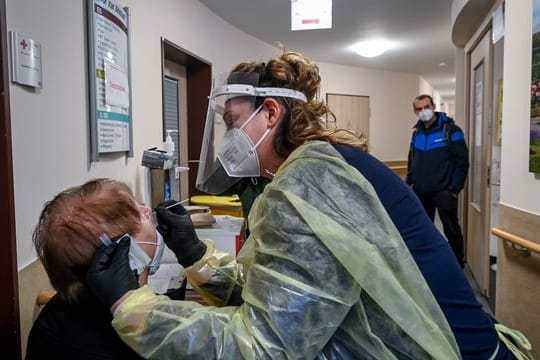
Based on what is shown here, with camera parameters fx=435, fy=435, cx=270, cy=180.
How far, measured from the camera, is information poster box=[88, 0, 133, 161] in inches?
67.9

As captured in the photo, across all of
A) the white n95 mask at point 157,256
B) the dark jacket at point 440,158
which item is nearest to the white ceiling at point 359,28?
the dark jacket at point 440,158

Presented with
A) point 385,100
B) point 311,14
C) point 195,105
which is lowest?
point 195,105

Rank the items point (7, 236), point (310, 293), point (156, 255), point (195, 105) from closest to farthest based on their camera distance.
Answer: point (310, 293)
point (156, 255)
point (7, 236)
point (195, 105)

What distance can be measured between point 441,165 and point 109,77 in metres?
2.80

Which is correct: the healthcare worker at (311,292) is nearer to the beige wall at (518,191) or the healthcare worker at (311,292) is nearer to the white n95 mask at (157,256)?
the white n95 mask at (157,256)

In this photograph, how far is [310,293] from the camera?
72cm

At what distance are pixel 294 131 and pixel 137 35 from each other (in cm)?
151

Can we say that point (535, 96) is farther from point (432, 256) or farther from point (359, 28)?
point (359, 28)

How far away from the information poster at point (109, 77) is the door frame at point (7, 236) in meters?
0.54

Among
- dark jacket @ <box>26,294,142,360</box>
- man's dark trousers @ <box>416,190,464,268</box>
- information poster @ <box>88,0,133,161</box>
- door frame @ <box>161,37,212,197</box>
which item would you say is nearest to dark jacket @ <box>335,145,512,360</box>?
dark jacket @ <box>26,294,142,360</box>

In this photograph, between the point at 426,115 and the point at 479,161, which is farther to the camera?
the point at 426,115

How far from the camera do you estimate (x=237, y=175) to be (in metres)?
1.30

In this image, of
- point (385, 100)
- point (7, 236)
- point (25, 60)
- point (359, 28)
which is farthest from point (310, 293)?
point (385, 100)

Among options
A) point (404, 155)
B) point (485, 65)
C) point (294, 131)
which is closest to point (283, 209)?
point (294, 131)
